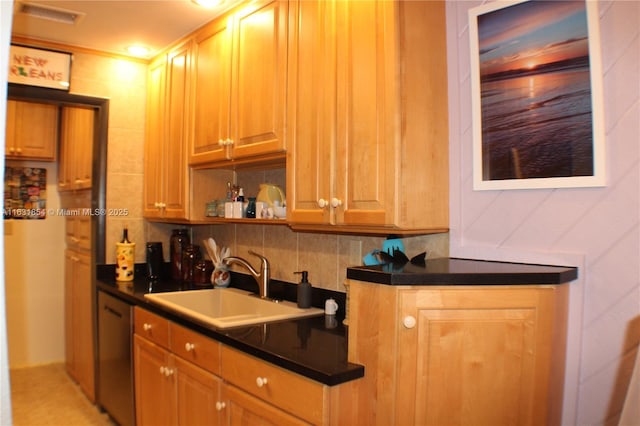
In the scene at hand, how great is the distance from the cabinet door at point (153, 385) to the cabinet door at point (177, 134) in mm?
786

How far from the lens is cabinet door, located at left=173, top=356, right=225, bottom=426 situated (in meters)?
1.87

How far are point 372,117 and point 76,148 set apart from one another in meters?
2.86

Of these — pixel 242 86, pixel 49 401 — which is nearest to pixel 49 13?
pixel 242 86

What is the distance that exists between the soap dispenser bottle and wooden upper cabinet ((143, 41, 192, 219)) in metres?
0.95

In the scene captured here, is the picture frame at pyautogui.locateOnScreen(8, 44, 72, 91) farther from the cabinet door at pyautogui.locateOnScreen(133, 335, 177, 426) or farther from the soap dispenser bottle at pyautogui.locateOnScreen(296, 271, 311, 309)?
the soap dispenser bottle at pyautogui.locateOnScreen(296, 271, 311, 309)

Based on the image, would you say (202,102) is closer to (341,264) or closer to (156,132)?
(156,132)

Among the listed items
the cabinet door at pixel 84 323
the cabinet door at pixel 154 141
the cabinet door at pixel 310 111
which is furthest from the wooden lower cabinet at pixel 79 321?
the cabinet door at pixel 310 111

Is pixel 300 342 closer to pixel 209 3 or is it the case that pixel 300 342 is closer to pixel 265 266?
pixel 265 266

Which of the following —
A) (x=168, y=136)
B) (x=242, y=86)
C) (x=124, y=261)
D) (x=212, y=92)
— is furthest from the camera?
(x=124, y=261)

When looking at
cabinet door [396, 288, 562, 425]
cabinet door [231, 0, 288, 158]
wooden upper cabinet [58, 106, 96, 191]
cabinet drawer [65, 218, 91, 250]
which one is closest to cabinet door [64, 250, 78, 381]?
cabinet drawer [65, 218, 91, 250]

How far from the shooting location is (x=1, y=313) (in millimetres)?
392

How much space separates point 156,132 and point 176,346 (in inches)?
59.6

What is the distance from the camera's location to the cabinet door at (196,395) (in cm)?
187

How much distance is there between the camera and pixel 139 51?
310 centimetres
